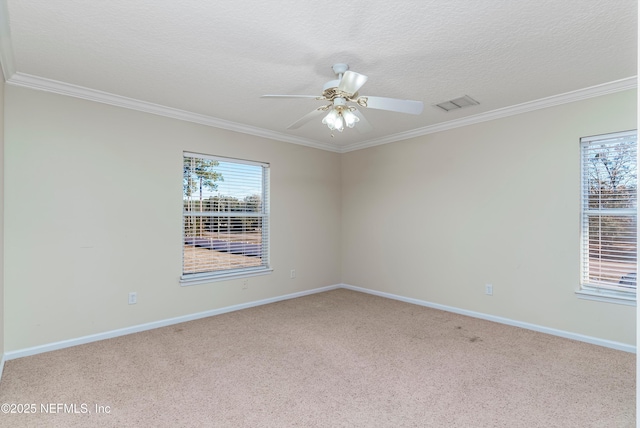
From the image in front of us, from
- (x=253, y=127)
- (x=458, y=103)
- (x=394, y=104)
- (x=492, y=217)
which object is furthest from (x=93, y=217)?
(x=492, y=217)

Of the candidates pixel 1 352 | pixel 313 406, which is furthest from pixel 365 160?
pixel 1 352

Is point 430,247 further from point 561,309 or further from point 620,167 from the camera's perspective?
point 620,167

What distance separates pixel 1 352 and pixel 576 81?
531cm

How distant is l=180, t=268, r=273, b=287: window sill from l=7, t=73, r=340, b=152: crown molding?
184cm

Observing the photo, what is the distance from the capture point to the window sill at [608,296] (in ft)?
10.1

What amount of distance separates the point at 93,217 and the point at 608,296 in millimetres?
4946

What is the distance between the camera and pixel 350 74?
2213 millimetres

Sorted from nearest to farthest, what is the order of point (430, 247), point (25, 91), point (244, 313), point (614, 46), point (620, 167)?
point (614, 46) → point (25, 91) → point (620, 167) → point (244, 313) → point (430, 247)

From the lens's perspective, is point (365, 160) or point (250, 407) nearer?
point (250, 407)

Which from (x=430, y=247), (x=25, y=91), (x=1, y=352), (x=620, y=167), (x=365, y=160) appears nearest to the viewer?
(x=1, y=352)

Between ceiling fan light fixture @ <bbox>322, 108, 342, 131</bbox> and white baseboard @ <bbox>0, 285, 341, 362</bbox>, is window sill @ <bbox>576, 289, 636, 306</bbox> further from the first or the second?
white baseboard @ <bbox>0, 285, 341, 362</bbox>

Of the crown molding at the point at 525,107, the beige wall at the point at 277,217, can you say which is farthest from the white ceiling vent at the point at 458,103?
the beige wall at the point at 277,217

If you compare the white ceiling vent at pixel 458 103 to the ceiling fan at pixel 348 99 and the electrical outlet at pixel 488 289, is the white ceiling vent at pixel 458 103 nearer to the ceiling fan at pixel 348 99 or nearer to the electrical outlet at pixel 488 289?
the ceiling fan at pixel 348 99

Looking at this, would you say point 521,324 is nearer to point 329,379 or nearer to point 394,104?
point 329,379
